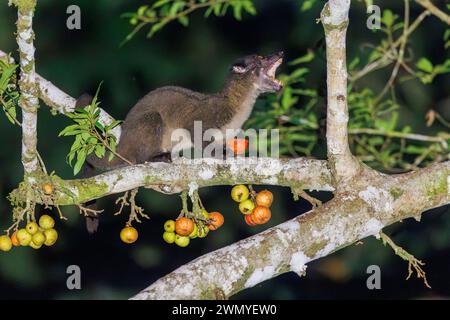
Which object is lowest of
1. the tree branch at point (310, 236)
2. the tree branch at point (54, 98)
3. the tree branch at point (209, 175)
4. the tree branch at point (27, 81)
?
the tree branch at point (310, 236)

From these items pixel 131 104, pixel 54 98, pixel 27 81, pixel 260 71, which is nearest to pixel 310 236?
pixel 27 81

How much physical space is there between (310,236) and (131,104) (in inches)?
240

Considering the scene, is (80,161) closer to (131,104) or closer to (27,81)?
(27,81)

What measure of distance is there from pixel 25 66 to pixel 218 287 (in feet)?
4.83

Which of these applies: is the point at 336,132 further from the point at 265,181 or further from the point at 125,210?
the point at 125,210

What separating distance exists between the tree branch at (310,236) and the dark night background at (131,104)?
518cm

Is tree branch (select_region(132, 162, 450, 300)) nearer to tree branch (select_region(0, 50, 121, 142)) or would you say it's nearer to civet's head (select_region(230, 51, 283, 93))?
tree branch (select_region(0, 50, 121, 142))

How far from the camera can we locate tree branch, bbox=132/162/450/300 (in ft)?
13.2

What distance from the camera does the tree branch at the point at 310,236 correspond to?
13.2ft

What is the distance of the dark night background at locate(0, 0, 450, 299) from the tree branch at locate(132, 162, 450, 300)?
5.18 m

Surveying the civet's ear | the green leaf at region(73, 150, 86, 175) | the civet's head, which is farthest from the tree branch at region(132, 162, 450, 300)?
the civet's ear

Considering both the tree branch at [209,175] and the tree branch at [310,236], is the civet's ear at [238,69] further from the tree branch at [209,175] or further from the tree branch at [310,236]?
the tree branch at [310,236]

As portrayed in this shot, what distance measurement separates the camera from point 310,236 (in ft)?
14.6

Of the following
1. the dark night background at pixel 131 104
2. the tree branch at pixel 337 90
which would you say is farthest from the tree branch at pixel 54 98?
the dark night background at pixel 131 104
